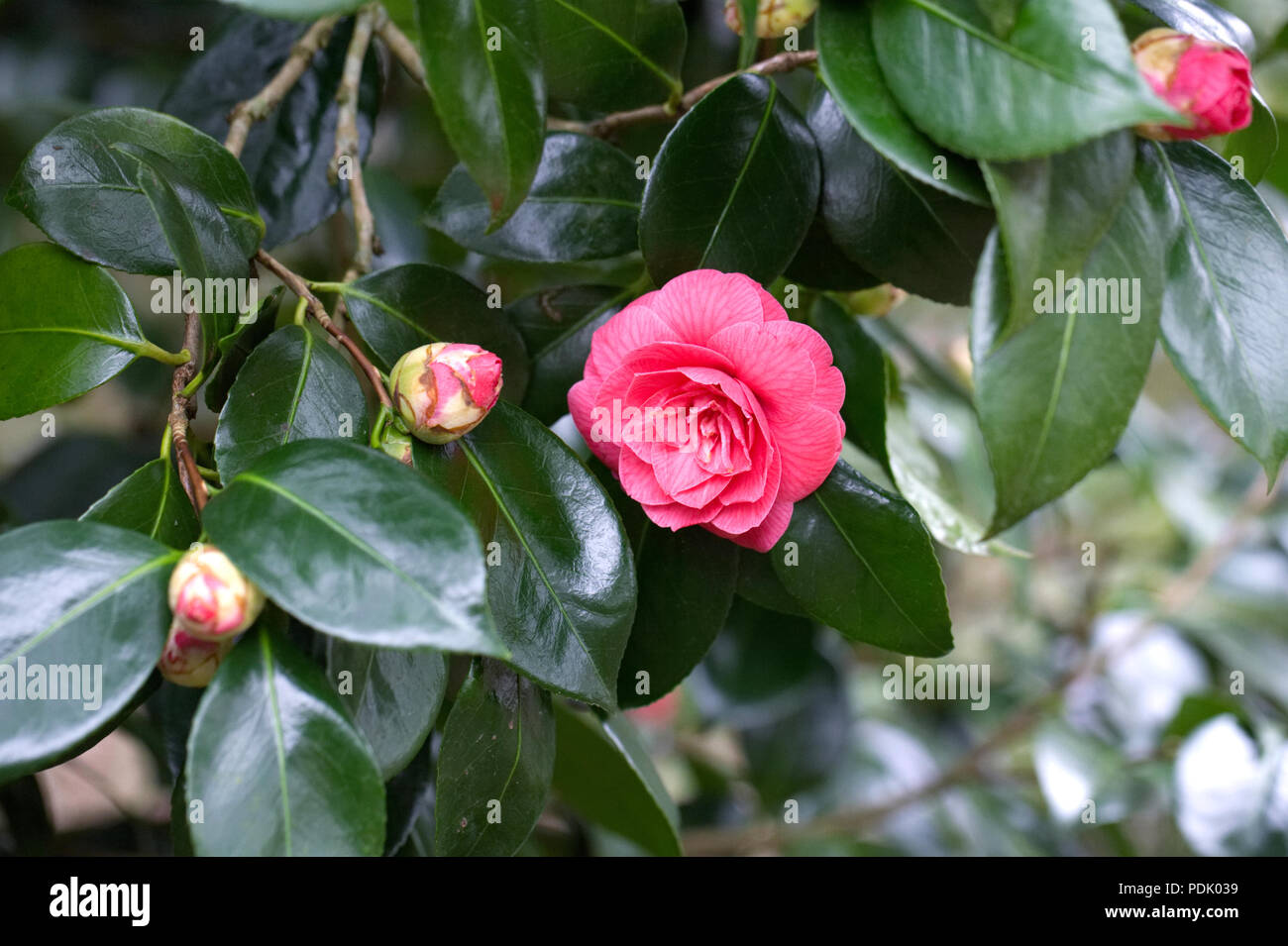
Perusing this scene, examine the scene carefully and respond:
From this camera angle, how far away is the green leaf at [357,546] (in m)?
0.42

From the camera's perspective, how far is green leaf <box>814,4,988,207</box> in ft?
1.58

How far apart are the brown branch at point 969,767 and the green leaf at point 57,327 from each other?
1077 mm

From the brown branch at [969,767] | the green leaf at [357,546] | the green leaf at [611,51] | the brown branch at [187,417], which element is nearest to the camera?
the green leaf at [357,546]

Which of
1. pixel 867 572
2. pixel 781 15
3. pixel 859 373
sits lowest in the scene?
pixel 867 572

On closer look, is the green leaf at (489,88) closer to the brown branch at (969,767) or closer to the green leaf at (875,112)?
the green leaf at (875,112)

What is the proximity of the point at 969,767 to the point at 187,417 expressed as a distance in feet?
4.25

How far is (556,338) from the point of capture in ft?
2.22

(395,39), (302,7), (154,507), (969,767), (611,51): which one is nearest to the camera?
(302,7)

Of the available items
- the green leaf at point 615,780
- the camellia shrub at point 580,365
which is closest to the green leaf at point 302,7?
the camellia shrub at point 580,365

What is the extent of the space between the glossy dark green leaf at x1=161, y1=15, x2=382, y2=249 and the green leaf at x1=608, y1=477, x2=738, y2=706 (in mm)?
397

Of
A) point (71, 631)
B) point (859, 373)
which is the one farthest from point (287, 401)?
point (859, 373)

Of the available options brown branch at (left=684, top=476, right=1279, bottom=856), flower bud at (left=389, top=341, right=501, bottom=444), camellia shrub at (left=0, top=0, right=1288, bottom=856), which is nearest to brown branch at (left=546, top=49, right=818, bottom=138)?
camellia shrub at (left=0, top=0, right=1288, bottom=856)

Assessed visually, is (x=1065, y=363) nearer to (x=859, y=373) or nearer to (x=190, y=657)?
(x=859, y=373)
